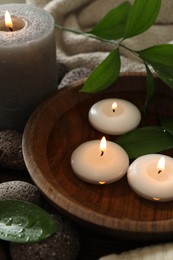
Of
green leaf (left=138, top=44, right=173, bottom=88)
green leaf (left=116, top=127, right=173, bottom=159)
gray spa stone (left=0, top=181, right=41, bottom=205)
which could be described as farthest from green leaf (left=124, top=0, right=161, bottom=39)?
gray spa stone (left=0, top=181, right=41, bottom=205)

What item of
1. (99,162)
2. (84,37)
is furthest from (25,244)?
(84,37)

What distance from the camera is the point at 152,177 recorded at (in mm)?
591

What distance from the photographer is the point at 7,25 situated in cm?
66

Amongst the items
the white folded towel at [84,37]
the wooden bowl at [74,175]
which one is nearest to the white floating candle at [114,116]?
the wooden bowl at [74,175]

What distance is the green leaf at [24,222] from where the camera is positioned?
531 millimetres

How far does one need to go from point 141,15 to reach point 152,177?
22 centimetres

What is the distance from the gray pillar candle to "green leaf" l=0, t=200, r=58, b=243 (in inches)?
6.3

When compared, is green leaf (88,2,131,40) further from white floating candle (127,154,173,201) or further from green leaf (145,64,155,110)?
white floating candle (127,154,173,201)

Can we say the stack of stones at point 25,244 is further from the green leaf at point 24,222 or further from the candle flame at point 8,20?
the candle flame at point 8,20

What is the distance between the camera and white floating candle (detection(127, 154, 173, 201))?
1.89 feet

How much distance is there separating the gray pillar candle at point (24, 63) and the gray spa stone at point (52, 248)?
205mm

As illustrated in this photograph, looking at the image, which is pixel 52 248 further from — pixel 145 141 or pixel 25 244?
pixel 145 141

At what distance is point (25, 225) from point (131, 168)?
0.15 m

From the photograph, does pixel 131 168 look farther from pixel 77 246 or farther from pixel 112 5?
pixel 112 5
